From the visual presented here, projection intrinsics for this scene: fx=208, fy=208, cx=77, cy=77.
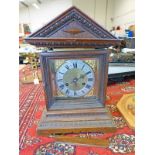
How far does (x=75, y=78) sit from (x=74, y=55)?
0.32 feet

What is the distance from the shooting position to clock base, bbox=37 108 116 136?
793mm

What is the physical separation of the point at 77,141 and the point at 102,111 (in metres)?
0.17

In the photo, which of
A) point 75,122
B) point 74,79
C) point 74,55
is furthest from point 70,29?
point 75,122

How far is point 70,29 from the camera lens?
0.76 meters

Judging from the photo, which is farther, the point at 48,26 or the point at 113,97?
the point at 113,97

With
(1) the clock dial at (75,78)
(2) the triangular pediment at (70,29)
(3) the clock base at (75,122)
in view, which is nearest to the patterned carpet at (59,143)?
(3) the clock base at (75,122)

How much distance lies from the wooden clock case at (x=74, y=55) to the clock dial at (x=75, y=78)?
0.11 feet

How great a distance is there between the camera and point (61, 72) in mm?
831

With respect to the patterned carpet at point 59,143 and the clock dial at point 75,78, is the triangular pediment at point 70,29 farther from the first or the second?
the patterned carpet at point 59,143

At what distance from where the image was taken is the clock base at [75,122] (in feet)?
2.60

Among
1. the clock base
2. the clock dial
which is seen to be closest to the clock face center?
the clock dial

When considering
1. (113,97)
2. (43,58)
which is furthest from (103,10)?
(43,58)

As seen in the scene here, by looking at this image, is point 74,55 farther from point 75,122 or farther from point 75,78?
point 75,122
